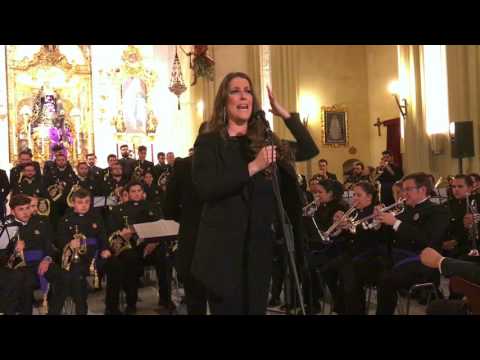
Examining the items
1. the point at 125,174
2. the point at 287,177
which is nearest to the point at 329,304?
the point at 287,177

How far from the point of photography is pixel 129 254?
23.3ft

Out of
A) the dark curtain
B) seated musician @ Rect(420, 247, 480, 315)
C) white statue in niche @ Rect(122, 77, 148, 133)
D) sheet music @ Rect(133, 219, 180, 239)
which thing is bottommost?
seated musician @ Rect(420, 247, 480, 315)

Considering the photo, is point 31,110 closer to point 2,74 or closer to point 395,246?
point 2,74

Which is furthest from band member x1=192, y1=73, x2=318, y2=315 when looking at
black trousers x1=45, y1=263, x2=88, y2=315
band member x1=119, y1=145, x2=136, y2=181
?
band member x1=119, y1=145, x2=136, y2=181

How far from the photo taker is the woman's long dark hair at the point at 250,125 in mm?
2627

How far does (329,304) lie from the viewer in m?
7.36

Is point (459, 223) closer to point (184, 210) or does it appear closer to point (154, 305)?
point (154, 305)

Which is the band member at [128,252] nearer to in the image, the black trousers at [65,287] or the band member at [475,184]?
the black trousers at [65,287]

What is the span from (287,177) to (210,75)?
18010mm

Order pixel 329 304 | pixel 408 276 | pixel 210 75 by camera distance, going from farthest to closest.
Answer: pixel 210 75, pixel 329 304, pixel 408 276

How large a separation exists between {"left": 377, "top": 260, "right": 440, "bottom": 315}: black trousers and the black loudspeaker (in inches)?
190

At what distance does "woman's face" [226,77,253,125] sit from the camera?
2.63m

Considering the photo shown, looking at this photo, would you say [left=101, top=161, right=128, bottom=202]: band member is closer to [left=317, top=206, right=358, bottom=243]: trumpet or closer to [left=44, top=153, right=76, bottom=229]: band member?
[left=44, top=153, right=76, bottom=229]: band member
